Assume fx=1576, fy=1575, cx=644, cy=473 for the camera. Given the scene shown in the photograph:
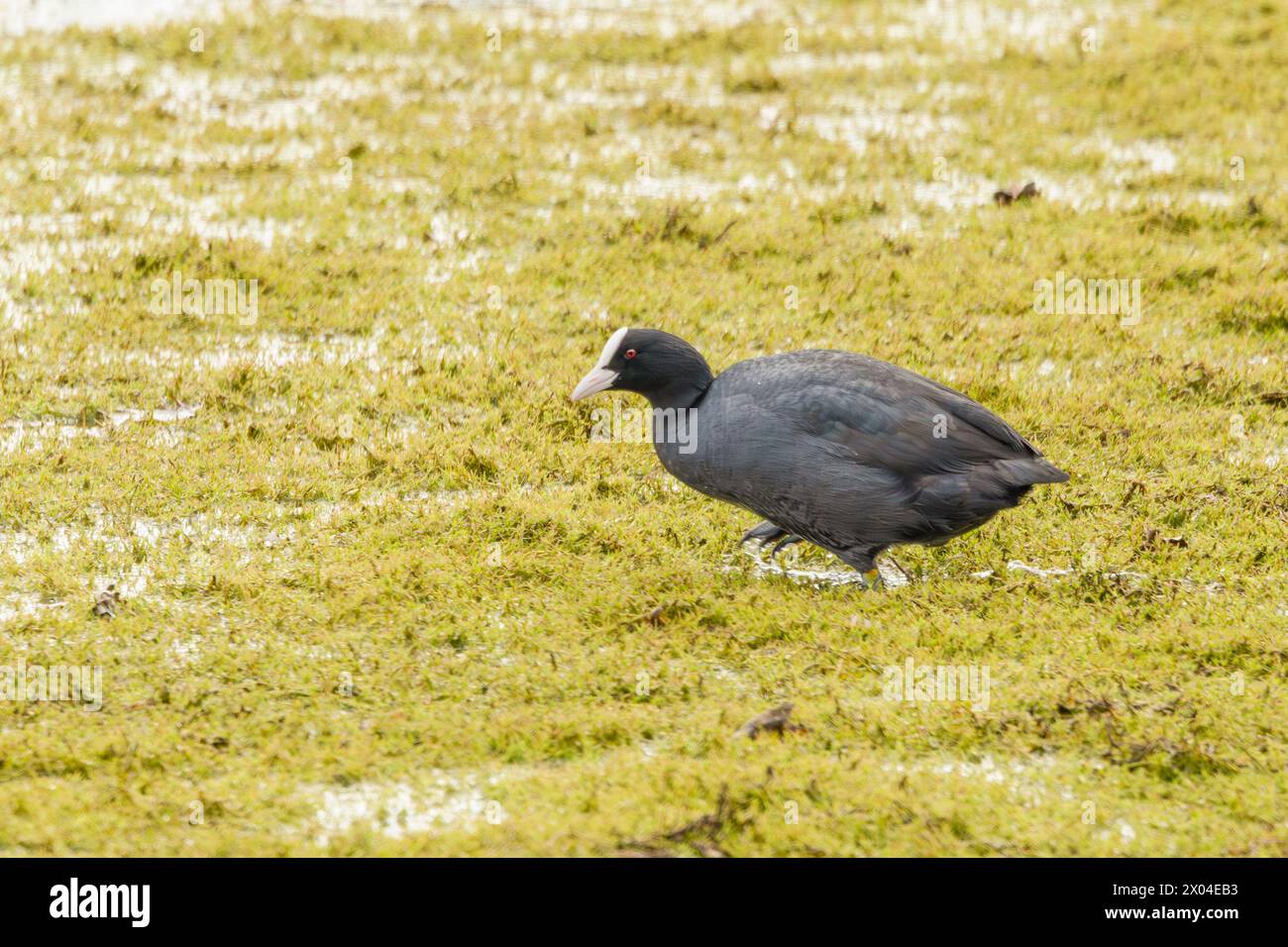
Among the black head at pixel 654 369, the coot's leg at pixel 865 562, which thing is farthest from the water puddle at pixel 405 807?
the black head at pixel 654 369

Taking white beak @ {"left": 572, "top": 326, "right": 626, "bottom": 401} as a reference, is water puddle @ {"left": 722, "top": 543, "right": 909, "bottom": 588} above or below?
below

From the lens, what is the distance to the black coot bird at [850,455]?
22.8 feet

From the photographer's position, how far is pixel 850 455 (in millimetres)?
6977

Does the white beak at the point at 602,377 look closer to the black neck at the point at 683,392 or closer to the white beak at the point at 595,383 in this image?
the white beak at the point at 595,383

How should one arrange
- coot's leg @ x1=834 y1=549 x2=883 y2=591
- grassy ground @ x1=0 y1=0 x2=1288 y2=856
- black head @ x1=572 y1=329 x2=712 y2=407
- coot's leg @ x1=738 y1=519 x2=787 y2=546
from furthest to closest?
coot's leg @ x1=738 y1=519 x2=787 y2=546 < black head @ x1=572 y1=329 x2=712 y2=407 < coot's leg @ x1=834 y1=549 x2=883 y2=591 < grassy ground @ x1=0 y1=0 x2=1288 y2=856

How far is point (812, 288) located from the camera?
1087 cm

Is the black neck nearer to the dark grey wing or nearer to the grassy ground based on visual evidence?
the dark grey wing

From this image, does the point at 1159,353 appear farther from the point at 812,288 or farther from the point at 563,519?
the point at 563,519

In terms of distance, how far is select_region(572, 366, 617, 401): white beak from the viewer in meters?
7.49

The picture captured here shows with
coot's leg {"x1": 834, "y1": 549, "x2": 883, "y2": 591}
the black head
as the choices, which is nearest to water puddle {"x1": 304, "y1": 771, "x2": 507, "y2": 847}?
coot's leg {"x1": 834, "y1": 549, "x2": 883, "y2": 591}

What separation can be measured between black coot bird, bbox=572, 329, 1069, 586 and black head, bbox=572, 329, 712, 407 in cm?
12

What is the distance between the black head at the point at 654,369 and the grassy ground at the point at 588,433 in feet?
2.38

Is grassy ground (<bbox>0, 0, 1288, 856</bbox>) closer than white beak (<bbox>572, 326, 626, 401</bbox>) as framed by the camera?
Yes

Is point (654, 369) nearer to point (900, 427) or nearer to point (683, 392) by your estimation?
point (683, 392)
